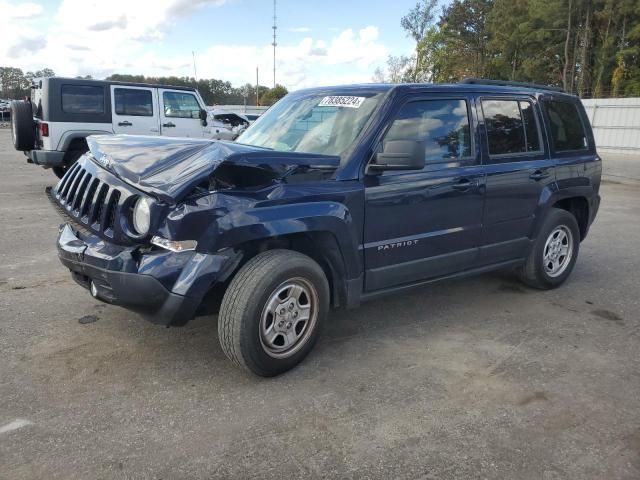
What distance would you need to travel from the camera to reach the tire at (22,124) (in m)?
9.12

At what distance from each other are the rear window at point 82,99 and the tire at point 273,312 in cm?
824

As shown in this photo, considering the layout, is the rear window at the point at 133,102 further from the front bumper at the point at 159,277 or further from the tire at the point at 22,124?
the front bumper at the point at 159,277

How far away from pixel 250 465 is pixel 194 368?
1011mm

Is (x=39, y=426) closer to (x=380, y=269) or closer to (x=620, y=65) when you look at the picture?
(x=380, y=269)

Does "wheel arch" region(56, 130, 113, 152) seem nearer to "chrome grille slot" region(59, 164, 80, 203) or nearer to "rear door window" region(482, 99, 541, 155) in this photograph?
"chrome grille slot" region(59, 164, 80, 203)

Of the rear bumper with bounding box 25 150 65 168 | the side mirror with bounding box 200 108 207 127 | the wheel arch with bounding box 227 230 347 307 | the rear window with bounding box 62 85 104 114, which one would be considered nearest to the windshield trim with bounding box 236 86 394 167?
the wheel arch with bounding box 227 230 347 307

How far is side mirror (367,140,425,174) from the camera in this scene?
333cm

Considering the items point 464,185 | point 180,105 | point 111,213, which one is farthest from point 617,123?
point 111,213

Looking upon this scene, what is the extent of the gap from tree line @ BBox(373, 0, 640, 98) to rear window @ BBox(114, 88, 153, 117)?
3259 cm

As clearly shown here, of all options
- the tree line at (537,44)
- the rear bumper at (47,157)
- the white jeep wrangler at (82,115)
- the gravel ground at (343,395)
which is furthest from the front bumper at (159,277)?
the tree line at (537,44)

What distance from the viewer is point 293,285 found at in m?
3.22

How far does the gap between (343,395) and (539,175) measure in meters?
2.75

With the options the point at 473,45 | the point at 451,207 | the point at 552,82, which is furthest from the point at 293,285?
the point at 473,45

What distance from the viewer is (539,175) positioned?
464 centimetres
